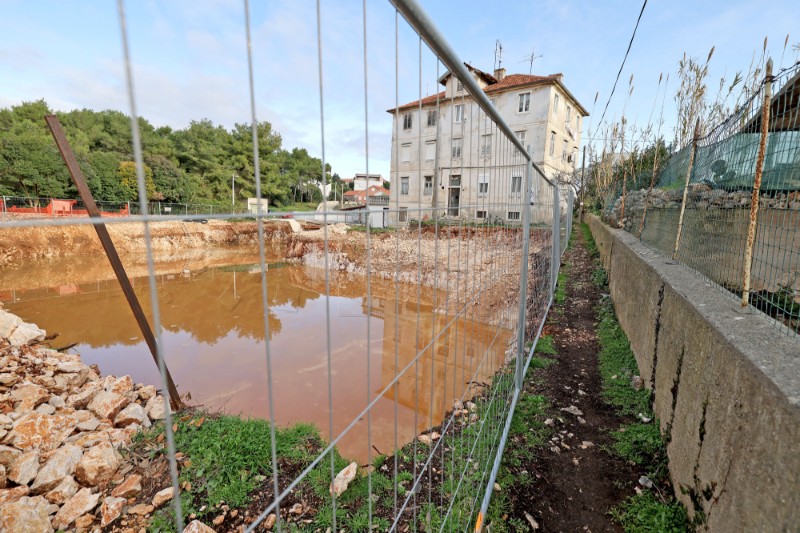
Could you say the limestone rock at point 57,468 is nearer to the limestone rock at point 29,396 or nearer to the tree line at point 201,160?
the limestone rock at point 29,396

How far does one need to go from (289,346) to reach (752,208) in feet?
23.1

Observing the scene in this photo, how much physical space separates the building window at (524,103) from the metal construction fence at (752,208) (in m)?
21.0

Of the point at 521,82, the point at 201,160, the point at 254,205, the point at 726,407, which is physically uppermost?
the point at 521,82

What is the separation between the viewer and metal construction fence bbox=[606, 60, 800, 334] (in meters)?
2.48

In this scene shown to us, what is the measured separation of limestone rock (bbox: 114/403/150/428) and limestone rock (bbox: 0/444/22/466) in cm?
93

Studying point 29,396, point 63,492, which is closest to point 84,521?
point 63,492

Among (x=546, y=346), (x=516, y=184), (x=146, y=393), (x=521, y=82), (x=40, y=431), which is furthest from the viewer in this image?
(x=521, y=82)

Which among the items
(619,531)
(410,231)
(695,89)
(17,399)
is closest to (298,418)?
(17,399)

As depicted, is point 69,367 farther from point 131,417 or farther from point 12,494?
point 12,494

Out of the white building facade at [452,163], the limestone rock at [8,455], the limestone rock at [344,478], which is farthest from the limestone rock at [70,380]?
the white building facade at [452,163]

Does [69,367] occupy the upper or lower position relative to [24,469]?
lower

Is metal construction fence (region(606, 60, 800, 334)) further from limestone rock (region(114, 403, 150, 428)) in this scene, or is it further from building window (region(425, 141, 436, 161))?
limestone rock (region(114, 403, 150, 428))

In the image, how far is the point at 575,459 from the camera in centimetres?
290

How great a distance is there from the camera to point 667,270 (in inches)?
150
